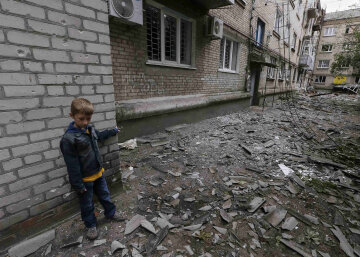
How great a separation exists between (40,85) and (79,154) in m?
0.77

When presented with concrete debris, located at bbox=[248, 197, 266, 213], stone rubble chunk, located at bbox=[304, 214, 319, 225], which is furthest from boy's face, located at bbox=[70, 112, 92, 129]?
stone rubble chunk, located at bbox=[304, 214, 319, 225]

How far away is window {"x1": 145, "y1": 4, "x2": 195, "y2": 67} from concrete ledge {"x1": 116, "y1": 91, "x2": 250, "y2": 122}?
1118 mm

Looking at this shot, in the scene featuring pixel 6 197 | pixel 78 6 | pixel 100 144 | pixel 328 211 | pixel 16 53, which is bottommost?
pixel 328 211

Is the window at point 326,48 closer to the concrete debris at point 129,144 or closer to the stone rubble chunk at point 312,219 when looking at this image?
the stone rubble chunk at point 312,219

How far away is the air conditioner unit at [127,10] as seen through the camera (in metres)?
3.38

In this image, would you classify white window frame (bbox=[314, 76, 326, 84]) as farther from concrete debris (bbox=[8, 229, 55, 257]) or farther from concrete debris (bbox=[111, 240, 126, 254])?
concrete debris (bbox=[8, 229, 55, 257])

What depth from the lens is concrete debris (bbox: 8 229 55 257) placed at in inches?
65.9

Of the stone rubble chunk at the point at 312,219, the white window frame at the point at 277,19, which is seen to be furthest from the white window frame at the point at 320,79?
the stone rubble chunk at the point at 312,219

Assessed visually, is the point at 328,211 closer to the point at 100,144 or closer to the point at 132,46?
the point at 100,144

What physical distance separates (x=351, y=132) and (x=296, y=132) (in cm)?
221

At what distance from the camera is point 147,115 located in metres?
4.69

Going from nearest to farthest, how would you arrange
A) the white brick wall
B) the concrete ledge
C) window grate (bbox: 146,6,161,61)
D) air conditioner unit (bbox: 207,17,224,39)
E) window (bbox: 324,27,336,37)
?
the white brick wall → the concrete ledge → window grate (bbox: 146,6,161,61) → air conditioner unit (bbox: 207,17,224,39) → window (bbox: 324,27,336,37)

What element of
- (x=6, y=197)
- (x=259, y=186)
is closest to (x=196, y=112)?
(x=259, y=186)

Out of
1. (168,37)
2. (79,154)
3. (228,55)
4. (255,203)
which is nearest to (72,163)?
(79,154)
